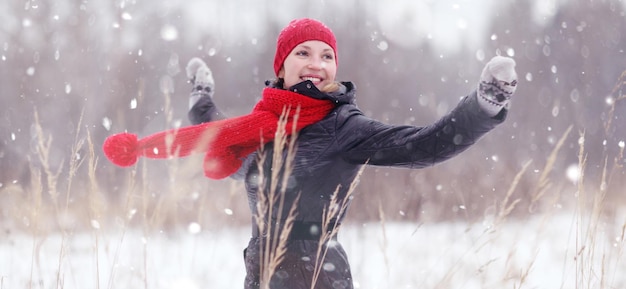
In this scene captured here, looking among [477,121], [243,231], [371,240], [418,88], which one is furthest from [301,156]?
[418,88]

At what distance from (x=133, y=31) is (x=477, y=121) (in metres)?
10.9

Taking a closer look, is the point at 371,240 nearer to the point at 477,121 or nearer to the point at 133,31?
the point at 477,121

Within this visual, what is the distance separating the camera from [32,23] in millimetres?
10461

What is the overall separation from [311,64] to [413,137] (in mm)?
534

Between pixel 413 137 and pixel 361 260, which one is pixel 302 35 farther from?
pixel 361 260

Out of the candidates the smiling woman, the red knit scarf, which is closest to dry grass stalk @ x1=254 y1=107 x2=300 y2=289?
the smiling woman

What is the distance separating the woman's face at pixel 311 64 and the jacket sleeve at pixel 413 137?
219mm

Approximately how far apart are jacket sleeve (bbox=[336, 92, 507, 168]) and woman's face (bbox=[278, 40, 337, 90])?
22 centimetres

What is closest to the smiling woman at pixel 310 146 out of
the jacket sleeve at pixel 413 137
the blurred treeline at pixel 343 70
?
the jacket sleeve at pixel 413 137

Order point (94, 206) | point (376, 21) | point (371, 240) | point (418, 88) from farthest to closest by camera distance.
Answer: point (376, 21), point (418, 88), point (371, 240), point (94, 206)

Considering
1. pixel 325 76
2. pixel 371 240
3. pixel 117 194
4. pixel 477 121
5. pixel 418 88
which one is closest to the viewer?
pixel 477 121

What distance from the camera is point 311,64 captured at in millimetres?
2018

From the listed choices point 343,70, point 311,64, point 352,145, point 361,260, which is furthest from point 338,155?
point 343,70

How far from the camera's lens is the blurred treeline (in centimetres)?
908
